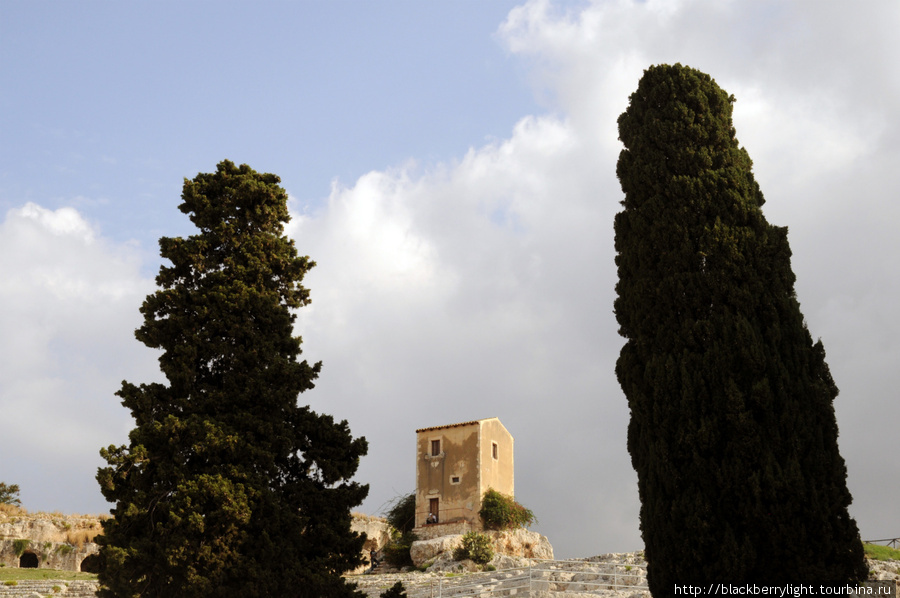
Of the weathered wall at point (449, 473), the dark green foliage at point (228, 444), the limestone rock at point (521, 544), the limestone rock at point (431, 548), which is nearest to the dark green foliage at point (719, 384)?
the dark green foliage at point (228, 444)

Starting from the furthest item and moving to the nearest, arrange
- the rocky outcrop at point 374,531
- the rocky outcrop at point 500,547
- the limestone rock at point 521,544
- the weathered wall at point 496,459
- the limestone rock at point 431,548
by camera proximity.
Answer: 1. the rocky outcrop at point 374,531
2. the weathered wall at point 496,459
3. the limestone rock at point 521,544
4. the limestone rock at point 431,548
5. the rocky outcrop at point 500,547

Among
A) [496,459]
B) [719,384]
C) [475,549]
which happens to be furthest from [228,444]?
[496,459]

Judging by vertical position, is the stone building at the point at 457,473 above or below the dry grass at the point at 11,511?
above

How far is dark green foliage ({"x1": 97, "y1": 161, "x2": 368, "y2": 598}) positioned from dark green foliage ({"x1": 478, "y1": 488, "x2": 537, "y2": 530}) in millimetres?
16614

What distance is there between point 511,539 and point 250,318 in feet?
61.1

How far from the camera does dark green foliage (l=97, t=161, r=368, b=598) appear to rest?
12.0m

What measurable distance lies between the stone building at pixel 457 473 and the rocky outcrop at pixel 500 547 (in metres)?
1.05

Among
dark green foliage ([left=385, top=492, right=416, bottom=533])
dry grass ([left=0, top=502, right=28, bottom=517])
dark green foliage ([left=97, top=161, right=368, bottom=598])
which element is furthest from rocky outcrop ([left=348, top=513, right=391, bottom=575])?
dark green foliage ([left=97, top=161, right=368, bottom=598])

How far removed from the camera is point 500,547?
28.8 meters

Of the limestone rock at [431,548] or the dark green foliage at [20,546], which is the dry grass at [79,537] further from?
the limestone rock at [431,548]

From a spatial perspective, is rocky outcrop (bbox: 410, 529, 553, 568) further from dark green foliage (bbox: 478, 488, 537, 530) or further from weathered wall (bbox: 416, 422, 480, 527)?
weathered wall (bbox: 416, 422, 480, 527)

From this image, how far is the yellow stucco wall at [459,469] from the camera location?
3028cm

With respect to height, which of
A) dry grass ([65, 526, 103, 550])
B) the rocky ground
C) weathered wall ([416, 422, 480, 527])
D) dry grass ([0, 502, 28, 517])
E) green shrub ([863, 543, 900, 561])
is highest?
weathered wall ([416, 422, 480, 527])

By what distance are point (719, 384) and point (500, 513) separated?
19.2m
